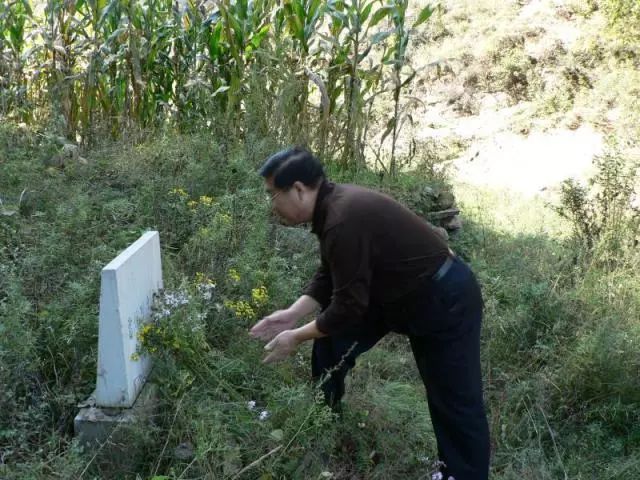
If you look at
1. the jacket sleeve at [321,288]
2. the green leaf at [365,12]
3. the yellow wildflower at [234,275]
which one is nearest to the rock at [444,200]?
the green leaf at [365,12]

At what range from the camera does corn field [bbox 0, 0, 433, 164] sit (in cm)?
704

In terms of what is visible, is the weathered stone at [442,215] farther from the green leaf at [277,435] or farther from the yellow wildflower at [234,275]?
the green leaf at [277,435]

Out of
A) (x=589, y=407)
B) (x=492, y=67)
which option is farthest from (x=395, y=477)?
(x=492, y=67)

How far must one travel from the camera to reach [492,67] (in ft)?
53.2

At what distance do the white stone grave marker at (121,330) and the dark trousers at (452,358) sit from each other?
90 cm

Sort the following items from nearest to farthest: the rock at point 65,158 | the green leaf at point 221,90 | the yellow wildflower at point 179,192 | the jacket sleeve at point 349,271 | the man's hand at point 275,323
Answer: the jacket sleeve at point 349,271 < the man's hand at point 275,323 < the yellow wildflower at point 179,192 < the rock at point 65,158 < the green leaf at point 221,90

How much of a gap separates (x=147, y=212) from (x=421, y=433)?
2.51m

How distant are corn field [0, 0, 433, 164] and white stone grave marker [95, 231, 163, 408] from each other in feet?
12.6

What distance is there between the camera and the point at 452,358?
3.13 meters

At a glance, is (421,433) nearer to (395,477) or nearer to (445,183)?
(395,477)

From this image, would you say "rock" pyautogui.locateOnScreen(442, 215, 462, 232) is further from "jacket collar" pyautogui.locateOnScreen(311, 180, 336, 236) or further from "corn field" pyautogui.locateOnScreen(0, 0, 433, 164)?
"jacket collar" pyautogui.locateOnScreen(311, 180, 336, 236)

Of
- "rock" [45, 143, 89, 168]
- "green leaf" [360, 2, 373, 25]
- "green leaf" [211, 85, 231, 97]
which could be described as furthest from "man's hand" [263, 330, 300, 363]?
"green leaf" [360, 2, 373, 25]

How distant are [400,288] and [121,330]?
4.10ft

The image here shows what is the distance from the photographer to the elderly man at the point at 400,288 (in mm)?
2924
